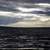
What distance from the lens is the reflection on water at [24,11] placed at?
2.65 metres

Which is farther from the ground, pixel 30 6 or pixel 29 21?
pixel 30 6

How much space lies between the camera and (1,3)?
2646 mm

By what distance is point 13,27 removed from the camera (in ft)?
8.72

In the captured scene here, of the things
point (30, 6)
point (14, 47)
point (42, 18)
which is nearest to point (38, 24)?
point (42, 18)

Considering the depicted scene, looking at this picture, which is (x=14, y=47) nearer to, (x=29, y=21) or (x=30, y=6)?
(x=29, y=21)

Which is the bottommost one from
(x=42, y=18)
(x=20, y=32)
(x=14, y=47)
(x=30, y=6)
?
(x=14, y=47)

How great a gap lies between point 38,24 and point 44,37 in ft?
0.76

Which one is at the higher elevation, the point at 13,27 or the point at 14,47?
the point at 13,27

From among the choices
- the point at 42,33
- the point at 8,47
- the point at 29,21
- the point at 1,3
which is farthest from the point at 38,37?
the point at 1,3

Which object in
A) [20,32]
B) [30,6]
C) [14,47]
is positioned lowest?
[14,47]

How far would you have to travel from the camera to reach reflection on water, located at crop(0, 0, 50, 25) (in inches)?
104

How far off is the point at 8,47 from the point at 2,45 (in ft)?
0.32

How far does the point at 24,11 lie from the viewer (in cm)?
266

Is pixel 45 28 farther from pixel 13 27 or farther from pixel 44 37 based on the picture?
pixel 13 27
